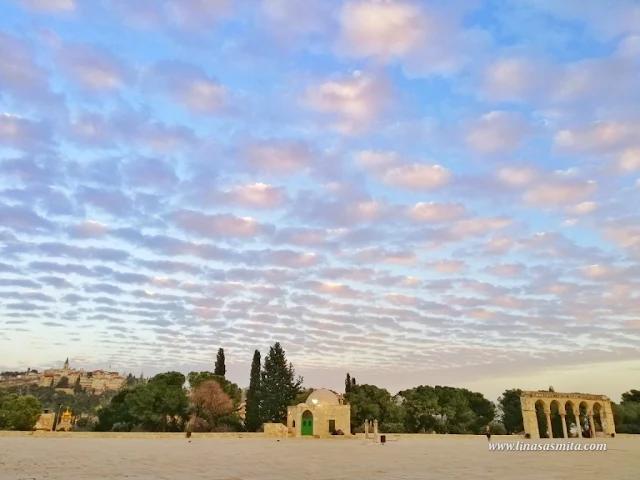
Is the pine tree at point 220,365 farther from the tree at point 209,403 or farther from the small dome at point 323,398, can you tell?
the small dome at point 323,398

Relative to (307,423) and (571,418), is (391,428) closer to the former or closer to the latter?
(307,423)

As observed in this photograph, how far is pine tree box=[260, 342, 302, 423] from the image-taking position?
5600 cm

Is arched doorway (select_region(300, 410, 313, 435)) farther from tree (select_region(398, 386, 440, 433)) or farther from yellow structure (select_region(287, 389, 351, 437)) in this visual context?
tree (select_region(398, 386, 440, 433))

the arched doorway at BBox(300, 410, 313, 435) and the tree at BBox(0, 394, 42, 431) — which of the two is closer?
the arched doorway at BBox(300, 410, 313, 435)

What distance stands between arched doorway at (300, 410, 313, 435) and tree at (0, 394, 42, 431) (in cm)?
2794

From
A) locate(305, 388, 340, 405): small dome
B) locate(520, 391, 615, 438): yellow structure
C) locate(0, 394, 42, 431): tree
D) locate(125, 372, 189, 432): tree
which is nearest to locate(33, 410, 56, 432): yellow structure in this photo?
locate(0, 394, 42, 431): tree

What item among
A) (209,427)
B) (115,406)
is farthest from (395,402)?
(115,406)

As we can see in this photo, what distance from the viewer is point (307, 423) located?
43250 millimetres

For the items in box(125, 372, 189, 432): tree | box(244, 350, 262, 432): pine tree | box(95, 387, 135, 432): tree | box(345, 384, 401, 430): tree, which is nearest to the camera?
box(125, 372, 189, 432): tree

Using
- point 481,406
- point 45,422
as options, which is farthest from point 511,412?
point 45,422

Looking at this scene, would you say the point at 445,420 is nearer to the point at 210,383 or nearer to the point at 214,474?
the point at 210,383

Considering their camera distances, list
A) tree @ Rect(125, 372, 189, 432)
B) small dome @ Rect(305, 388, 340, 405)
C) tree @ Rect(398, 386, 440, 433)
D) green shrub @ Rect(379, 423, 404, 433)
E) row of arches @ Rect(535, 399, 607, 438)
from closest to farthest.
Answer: small dome @ Rect(305, 388, 340, 405) < row of arches @ Rect(535, 399, 607, 438) < tree @ Rect(125, 372, 189, 432) < green shrub @ Rect(379, 423, 404, 433) < tree @ Rect(398, 386, 440, 433)

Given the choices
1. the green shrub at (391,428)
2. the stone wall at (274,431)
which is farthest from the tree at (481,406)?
the stone wall at (274,431)

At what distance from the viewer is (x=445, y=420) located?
57.8 m
